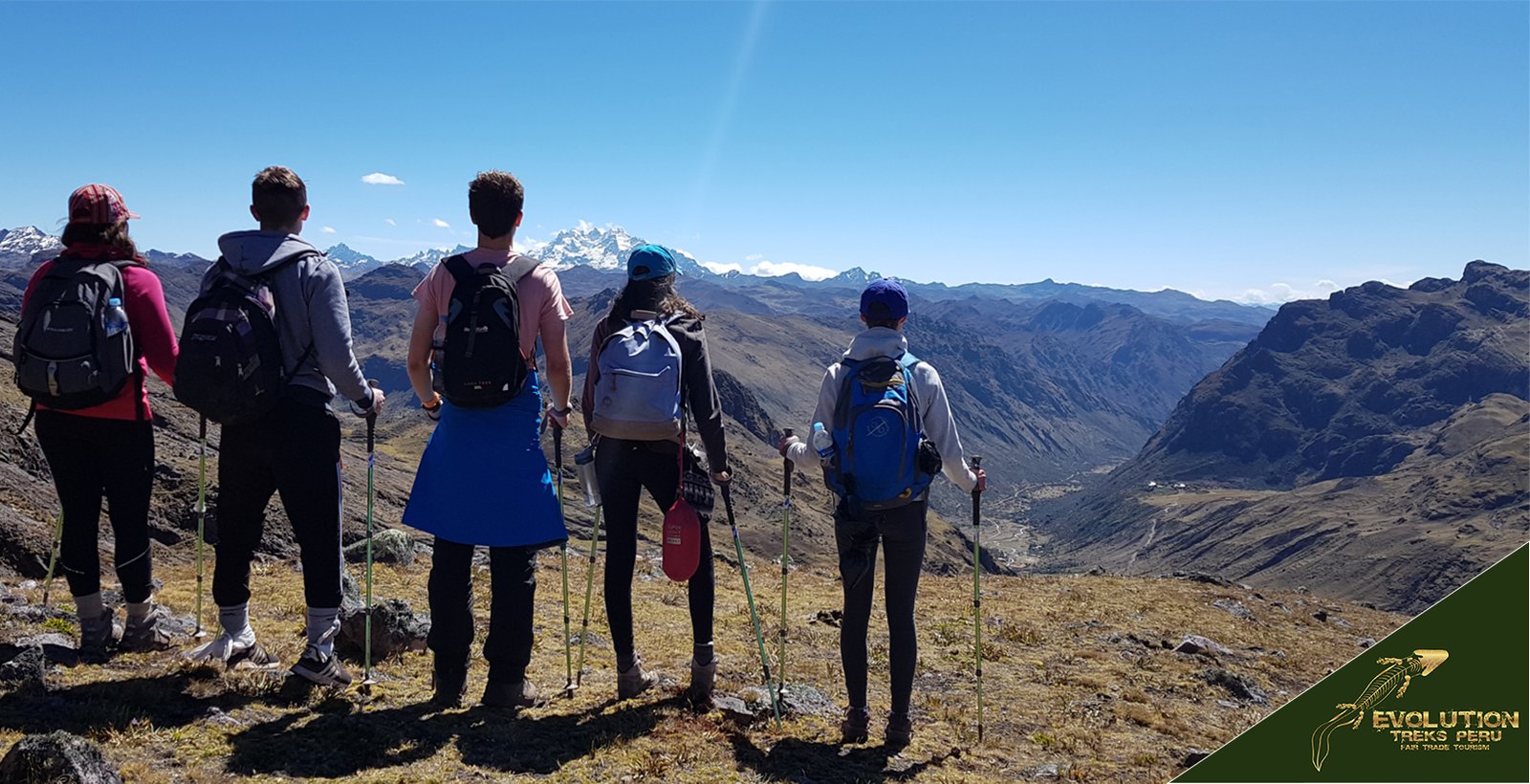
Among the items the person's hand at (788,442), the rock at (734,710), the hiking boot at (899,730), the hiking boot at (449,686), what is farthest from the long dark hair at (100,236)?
the hiking boot at (899,730)

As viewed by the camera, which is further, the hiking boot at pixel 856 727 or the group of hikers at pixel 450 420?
the hiking boot at pixel 856 727

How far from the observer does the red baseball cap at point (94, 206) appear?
753 cm

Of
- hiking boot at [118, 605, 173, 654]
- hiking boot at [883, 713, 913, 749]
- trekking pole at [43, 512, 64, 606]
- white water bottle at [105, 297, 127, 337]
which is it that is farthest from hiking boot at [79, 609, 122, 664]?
hiking boot at [883, 713, 913, 749]

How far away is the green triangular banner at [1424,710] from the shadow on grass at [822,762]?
3.19 metres

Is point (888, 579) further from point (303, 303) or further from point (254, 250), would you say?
point (254, 250)

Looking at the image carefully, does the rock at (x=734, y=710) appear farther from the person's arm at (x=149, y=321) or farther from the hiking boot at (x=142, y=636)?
the person's arm at (x=149, y=321)

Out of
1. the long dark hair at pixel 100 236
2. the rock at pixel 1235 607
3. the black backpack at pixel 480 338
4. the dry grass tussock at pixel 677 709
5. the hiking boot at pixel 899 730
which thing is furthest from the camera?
the rock at pixel 1235 607

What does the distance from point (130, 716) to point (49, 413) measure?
8.42ft

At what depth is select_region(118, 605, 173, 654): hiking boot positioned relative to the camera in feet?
28.2

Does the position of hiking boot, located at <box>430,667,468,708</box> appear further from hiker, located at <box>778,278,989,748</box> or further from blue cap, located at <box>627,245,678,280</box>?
blue cap, located at <box>627,245,678,280</box>

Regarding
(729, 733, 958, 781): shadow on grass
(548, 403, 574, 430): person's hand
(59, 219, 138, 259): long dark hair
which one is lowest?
(729, 733, 958, 781): shadow on grass

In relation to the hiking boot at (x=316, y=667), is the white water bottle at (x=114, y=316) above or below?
above

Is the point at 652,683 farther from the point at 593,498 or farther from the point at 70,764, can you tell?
the point at 70,764

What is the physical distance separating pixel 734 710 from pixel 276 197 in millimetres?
6154
